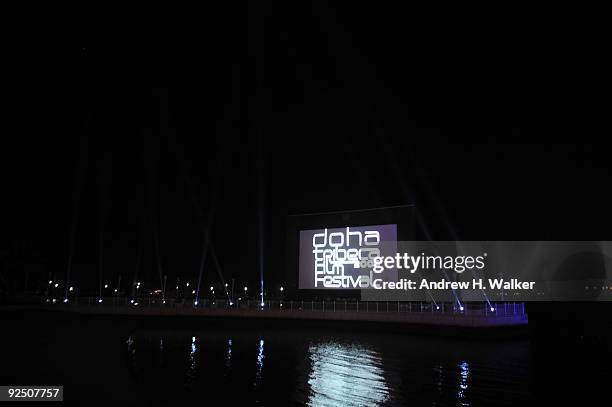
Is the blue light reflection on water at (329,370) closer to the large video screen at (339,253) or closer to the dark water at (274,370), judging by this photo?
the dark water at (274,370)

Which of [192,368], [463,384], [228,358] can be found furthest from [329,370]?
[192,368]

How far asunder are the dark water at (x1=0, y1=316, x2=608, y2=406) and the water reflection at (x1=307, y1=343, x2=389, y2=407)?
36 millimetres

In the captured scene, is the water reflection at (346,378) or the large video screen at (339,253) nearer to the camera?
the water reflection at (346,378)

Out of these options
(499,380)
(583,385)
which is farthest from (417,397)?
(583,385)

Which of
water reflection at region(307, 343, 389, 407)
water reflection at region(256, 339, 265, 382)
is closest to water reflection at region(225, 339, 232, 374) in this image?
water reflection at region(256, 339, 265, 382)

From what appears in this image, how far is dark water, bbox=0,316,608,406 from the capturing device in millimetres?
13711

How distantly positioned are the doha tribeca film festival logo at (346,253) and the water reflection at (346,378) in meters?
15.8

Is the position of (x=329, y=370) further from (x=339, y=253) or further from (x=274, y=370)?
(x=339, y=253)

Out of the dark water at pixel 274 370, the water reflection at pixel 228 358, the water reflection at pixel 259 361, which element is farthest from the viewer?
the water reflection at pixel 228 358

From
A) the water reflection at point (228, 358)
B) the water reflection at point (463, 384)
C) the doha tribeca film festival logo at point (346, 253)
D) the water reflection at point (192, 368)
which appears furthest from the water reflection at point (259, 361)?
the doha tribeca film festival logo at point (346, 253)

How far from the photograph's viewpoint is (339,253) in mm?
43656

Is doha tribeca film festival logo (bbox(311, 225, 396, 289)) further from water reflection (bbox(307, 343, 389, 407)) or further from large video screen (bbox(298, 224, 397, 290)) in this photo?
water reflection (bbox(307, 343, 389, 407))

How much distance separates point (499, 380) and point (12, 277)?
2019 inches

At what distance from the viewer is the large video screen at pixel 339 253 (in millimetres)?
41906
